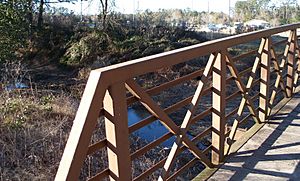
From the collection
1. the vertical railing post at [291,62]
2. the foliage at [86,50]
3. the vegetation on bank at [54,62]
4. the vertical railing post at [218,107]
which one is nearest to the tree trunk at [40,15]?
the vegetation on bank at [54,62]

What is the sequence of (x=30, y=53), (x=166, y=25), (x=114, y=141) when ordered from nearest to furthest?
(x=114, y=141) < (x=30, y=53) < (x=166, y=25)

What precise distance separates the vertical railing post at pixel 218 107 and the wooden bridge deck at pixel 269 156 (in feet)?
0.36

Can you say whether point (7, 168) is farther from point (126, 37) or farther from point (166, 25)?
point (166, 25)

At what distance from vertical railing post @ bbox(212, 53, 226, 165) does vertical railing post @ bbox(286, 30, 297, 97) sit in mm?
1847

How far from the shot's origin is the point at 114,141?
157 centimetres

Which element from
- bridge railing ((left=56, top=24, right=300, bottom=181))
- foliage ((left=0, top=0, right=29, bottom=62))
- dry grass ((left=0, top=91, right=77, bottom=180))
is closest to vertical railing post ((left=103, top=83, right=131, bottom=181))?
bridge railing ((left=56, top=24, right=300, bottom=181))

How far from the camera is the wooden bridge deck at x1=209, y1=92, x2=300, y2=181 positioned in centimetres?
244

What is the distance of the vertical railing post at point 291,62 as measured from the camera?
158 inches

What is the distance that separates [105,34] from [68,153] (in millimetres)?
12642

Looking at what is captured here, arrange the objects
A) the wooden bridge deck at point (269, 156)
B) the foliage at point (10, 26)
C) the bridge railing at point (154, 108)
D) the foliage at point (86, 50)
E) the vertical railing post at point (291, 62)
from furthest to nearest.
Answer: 1. the foliage at point (86, 50)
2. the foliage at point (10, 26)
3. the vertical railing post at point (291, 62)
4. the wooden bridge deck at point (269, 156)
5. the bridge railing at point (154, 108)

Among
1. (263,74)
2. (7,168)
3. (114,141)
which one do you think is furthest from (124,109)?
(7,168)

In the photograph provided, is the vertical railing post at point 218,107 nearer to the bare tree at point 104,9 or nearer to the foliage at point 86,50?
the foliage at point 86,50

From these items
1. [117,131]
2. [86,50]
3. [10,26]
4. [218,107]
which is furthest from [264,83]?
[86,50]

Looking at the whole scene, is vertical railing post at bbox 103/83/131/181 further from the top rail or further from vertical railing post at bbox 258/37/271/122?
vertical railing post at bbox 258/37/271/122
